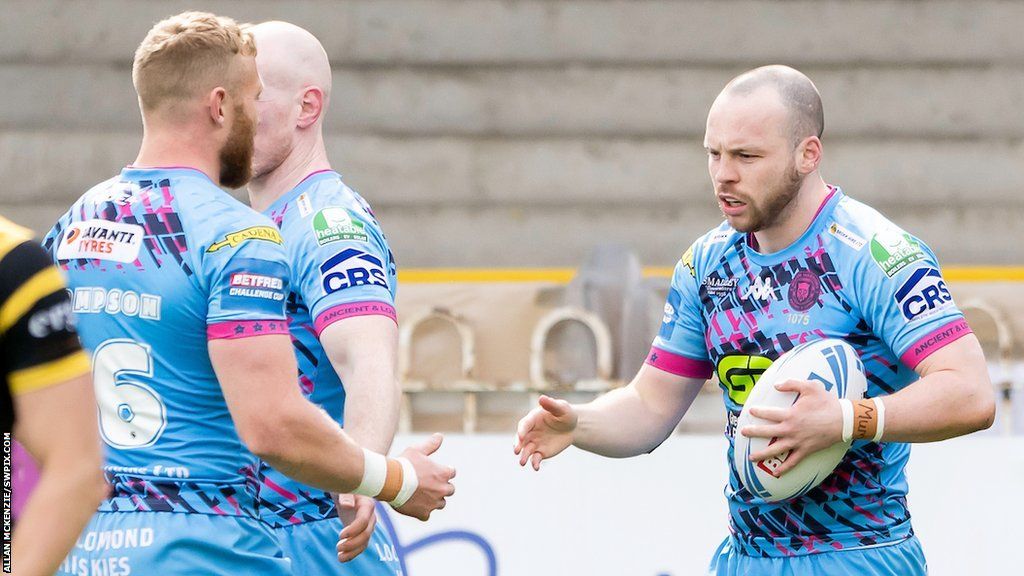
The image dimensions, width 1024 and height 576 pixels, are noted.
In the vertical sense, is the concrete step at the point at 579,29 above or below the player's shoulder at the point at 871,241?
above

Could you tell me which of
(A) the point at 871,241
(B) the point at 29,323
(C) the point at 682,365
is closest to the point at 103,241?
(B) the point at 29,323

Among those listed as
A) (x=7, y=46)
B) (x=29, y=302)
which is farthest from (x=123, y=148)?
(x=29, y=302)

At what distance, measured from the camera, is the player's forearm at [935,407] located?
326 centimetres

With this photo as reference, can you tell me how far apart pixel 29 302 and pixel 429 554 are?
142 inches

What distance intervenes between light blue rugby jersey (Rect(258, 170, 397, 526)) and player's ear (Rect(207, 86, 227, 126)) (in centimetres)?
60

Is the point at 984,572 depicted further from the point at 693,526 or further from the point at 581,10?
the point at 581,10

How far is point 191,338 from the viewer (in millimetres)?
2732

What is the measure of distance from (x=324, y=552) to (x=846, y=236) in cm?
156

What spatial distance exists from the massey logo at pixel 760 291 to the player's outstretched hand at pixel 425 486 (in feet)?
3.21

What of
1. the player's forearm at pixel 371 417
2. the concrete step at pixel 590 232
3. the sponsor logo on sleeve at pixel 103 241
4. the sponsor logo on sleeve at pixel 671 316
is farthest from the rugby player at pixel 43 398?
the concrete step at pixel 590 232

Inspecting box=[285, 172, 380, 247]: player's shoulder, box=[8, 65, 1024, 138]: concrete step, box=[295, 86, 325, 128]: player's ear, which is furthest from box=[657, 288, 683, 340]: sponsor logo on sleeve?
box=[8, 65, 1024, 138]: concrete step

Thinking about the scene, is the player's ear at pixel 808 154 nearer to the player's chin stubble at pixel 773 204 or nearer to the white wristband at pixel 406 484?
the player's chin stubble at pixel 773 204

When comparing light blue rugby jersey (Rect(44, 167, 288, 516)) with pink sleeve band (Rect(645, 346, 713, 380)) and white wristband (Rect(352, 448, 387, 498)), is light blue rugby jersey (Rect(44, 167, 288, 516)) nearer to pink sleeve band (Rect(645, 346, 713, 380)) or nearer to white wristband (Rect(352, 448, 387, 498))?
white wristband (Rect(352, 448, 387, 498))

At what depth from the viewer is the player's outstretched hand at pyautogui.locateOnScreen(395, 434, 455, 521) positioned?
307 cm
